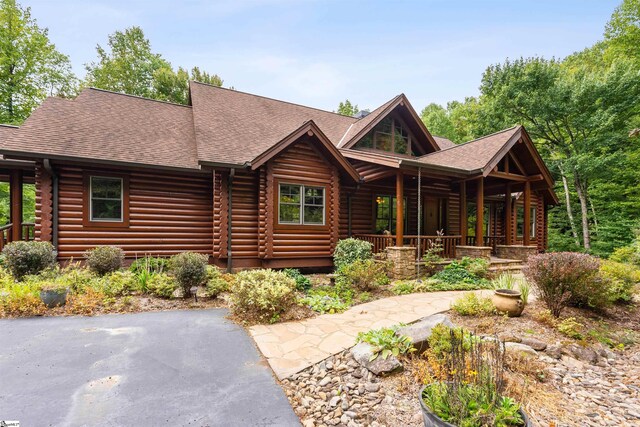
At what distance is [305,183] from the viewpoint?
9711mm

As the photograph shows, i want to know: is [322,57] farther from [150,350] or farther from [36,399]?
[36,399]

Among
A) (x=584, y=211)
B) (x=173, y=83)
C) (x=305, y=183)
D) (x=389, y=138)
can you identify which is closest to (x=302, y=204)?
(x=305, y=183)

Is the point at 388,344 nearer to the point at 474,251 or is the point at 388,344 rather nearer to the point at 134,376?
the point at 134,376

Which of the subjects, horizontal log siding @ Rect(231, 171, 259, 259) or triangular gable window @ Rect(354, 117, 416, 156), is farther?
triangular gable window @ Rect(354, 117, 416, 156)

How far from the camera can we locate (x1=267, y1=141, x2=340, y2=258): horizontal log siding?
9.31 metres

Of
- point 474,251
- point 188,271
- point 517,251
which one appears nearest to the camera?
point 188,271

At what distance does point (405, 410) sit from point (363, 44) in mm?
13122

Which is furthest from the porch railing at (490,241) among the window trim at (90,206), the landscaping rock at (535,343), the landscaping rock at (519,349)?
the window trim at (90,206)

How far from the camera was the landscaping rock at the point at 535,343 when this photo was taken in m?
4.23

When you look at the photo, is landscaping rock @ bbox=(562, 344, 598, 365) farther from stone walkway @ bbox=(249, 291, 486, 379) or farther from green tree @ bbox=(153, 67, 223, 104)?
green tree @ bbox=(153, 67, 223, 104)

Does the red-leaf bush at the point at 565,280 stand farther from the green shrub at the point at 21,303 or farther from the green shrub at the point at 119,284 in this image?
the green shrub at the point at 21,303

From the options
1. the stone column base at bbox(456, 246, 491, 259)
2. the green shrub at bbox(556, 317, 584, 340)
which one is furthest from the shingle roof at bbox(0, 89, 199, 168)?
the green shrub at bbox(556, 317, 584, 340)

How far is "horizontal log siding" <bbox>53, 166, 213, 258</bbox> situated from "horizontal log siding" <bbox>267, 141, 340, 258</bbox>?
7.82 feet

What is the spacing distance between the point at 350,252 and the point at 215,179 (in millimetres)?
4863
